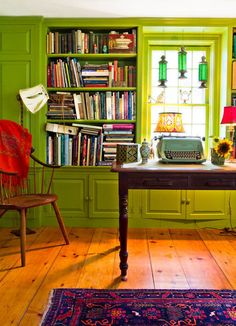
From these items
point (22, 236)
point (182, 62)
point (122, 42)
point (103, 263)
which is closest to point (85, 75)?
point (122, 42)

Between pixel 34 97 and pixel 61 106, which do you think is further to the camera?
pixel 61 106

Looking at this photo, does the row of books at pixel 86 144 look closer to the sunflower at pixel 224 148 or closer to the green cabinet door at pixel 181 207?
the green cabinet door at pixel 181 207

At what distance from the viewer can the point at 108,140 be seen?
4039 millimetres

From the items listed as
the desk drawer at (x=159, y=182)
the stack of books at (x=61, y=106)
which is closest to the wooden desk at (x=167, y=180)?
the desk drawer at (x=159, y=182)

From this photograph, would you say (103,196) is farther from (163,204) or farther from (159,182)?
(159,182)

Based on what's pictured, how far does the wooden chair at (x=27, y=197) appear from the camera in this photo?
293cm

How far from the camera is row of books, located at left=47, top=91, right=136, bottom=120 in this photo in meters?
4.00

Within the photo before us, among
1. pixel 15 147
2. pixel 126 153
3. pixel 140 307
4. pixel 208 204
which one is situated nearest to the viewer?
pixel 140 307

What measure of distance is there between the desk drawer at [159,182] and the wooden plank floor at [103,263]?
65cm

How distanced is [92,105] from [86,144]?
0.43 meters

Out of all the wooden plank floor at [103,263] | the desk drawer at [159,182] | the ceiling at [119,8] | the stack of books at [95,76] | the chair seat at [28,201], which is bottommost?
the wooden plank floor at [103,263]

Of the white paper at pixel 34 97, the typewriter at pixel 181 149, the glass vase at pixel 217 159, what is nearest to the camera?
the glass vase at pixel 217 159

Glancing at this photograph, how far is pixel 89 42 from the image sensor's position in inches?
157

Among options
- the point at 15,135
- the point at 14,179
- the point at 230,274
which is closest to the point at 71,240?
the point at 14,179
